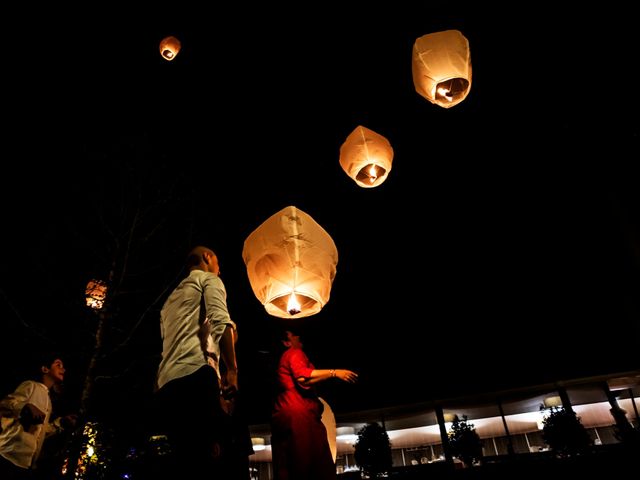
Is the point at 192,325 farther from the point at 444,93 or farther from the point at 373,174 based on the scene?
the point at 444,93

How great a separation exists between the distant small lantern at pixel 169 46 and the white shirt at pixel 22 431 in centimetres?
468

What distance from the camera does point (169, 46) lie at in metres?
6.05

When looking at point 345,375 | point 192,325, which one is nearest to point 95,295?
point 345,375

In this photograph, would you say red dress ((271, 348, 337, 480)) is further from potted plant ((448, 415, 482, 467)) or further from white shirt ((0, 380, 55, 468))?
potted plant ((448, 415, 482, 467))

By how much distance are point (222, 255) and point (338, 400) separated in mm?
10641

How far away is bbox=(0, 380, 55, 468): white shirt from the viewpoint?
369 centimetres

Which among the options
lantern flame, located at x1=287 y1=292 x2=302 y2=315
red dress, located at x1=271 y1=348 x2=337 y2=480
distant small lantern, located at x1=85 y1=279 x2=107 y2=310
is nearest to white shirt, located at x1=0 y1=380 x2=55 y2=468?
red dress, located at x1=271 y1=348 x2=337 y2=480

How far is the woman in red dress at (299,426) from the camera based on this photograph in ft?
12.1

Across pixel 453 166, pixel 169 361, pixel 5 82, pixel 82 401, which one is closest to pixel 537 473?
pixel 169 361

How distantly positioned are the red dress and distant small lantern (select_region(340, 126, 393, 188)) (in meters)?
2.11

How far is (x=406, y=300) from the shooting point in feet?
33.5

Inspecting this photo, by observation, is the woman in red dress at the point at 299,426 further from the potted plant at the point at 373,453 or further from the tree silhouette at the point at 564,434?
the potted plant at the point at 373,453

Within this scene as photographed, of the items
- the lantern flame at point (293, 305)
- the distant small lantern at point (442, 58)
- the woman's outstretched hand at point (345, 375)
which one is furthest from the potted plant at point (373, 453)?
the distant small lantern at point (442, 58)

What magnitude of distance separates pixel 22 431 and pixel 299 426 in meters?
2.54
